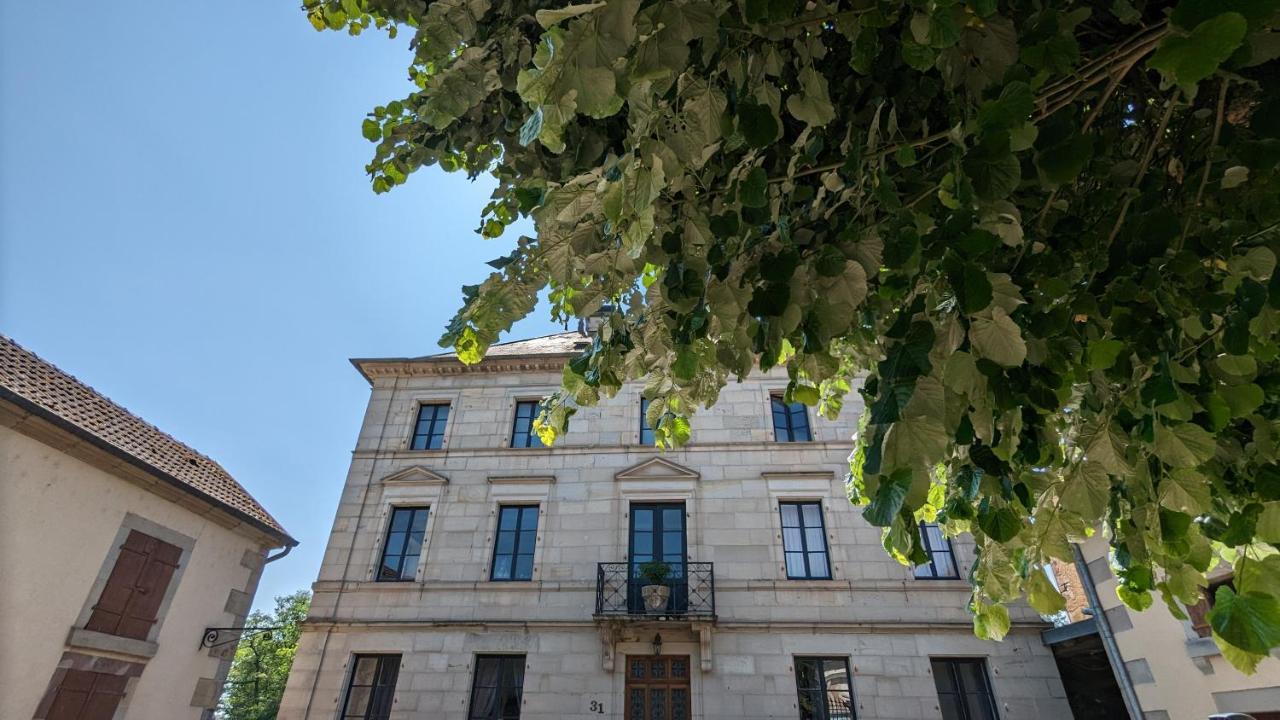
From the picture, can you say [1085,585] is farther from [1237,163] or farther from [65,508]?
[65,508]

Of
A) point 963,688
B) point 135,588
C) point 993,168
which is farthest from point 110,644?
point 963,688

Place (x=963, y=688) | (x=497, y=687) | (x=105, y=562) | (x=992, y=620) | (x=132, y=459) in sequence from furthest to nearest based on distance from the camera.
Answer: (x=497, y=687), (x=963, y=688), (x=132, y=459), (x=105, y=562), (x=992, y=620)

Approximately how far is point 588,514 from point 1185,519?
32.3ft

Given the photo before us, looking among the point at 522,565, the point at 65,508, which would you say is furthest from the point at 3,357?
the point at 522,565

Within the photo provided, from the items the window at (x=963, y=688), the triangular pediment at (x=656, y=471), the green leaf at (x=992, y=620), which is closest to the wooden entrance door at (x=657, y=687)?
the triangular pediment at (x=656, y=471)

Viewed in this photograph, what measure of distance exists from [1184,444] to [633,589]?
30.5 ft

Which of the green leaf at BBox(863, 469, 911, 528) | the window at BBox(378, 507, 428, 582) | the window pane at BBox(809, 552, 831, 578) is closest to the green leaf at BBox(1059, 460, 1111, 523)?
the green leaf at BBox(863, 469, 911, 528)

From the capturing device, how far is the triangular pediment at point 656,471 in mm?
11094

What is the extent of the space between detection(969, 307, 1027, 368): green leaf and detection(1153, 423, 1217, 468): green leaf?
2.56 ft

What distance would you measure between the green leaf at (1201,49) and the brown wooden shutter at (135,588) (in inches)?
447

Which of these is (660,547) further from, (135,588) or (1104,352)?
(1104,352)

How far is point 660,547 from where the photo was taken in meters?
10.6

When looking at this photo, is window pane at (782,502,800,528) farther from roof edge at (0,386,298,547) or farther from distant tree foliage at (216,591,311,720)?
distant tree foliage at (216,591,311,720)

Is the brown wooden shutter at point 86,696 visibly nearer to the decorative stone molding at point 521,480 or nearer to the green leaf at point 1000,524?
the decorative stone molding at point 521,480
